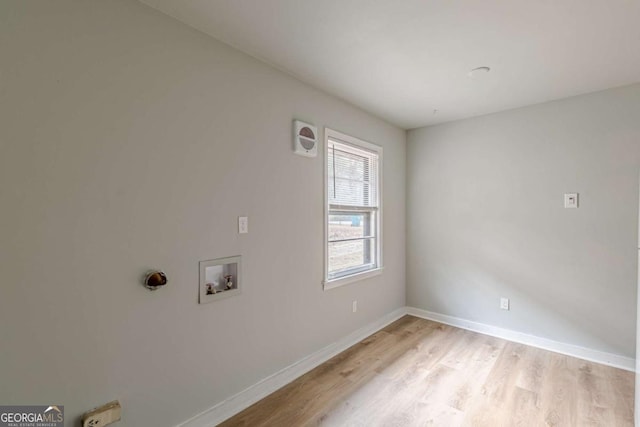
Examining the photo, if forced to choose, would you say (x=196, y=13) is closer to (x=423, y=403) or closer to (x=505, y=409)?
(x=423, y=403)

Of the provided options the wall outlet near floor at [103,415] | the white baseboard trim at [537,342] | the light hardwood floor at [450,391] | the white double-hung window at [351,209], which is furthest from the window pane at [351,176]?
the wall outlet near floor at [103,415]

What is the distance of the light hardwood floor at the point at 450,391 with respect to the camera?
1.87m

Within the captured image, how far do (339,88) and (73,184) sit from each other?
207 centimetres

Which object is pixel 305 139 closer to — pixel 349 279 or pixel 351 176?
pixel 351 176

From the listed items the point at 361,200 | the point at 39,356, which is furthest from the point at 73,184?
the point at 361,200

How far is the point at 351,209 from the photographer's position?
300 centimetres

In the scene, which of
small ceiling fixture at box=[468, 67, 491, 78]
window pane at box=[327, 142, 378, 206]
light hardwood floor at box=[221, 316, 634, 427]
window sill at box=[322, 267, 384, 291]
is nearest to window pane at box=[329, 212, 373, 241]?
window pane at box=[327, 142, 378, 206]

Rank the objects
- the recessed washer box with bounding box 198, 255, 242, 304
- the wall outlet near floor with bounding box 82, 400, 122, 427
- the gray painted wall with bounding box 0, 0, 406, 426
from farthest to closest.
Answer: the recessed washer box with bounding box 198, 255, 242, 304 → the wall outlet near floor with bounding box 82, 400, 122, 427 → the gray painted wall with bounding box 0, 0, 406, 426

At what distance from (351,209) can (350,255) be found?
493mm

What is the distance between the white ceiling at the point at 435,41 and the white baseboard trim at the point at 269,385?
2359 mm

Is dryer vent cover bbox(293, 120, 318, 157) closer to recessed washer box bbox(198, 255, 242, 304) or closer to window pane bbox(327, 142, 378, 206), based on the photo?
window pane bbox(327, 142, 378, 206)

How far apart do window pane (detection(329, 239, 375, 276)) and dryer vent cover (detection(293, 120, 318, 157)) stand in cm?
91

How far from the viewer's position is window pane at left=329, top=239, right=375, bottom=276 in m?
2.81

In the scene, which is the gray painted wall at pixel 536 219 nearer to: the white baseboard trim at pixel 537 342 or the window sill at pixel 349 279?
the white baseboard trim at pixel 537 342
